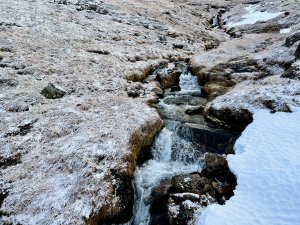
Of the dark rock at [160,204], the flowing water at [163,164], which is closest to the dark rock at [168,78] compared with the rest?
the flowing water at [163,164]

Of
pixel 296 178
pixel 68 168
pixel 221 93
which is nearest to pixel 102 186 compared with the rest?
pixel 68 168

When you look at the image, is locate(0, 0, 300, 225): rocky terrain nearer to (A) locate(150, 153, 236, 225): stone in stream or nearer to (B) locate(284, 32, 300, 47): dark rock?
(B) locate(284, 32, 300, 47): dark rock

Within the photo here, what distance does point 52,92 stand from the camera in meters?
16.8

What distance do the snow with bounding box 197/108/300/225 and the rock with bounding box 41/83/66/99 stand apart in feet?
32.4

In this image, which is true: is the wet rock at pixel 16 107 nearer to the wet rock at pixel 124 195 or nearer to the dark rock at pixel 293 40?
the wet rock at pixel 124 195

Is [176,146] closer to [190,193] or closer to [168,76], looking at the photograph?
[190,193]

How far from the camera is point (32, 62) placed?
66.5ft

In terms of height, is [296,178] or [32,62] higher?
[296,178]

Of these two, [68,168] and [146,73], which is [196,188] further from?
→ [146,73]

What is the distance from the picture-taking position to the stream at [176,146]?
12.0m

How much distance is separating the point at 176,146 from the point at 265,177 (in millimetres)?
4677

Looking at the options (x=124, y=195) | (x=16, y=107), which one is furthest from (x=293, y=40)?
(x=16, y=107)

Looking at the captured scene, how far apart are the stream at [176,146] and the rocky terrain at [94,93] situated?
0.55 meters

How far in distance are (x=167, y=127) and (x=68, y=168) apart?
630 cm
